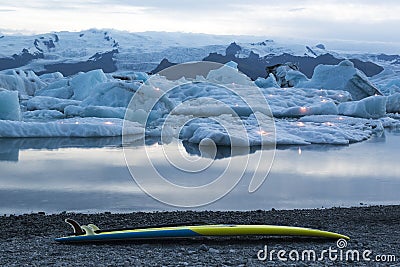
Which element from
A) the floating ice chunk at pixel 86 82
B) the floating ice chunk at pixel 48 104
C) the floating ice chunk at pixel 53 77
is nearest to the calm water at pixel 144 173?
the floating ice chunk at pixel 48 104

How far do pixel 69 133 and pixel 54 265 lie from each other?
9.94m

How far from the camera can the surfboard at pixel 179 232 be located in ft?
15.6

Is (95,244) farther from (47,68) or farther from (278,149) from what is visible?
(47,68)

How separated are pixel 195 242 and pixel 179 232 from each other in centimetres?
14

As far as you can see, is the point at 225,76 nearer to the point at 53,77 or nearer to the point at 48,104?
the point at 48,104

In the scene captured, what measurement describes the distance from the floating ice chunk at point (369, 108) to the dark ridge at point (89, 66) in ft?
111

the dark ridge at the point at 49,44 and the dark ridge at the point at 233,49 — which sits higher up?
the dark ridge at the point at 233,49

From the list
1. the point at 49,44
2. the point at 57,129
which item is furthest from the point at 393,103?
the point at 49,44

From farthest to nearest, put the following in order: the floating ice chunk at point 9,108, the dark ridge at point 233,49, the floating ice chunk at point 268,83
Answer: the dark ridge at point 233,49 → the floating ice chunk at point 268,83 → the floating ice chunk at point 9,108

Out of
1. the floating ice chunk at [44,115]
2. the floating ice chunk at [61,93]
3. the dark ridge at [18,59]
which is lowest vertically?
the dark ridge at [18,59]

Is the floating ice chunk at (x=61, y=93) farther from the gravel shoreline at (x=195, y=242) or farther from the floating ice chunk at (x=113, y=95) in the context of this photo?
the gravel shoreline at (x=195, y=242)

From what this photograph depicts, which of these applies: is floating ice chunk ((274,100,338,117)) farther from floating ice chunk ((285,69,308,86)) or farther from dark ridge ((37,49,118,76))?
dark ridge ((37,49,118,76))

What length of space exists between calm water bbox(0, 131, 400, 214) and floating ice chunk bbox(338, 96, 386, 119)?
6.96m

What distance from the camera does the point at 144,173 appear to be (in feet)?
30.1
